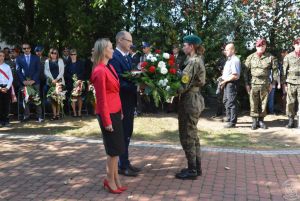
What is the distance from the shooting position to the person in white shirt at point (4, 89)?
31.7 ft

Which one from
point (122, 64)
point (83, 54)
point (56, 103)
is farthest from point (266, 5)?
point (122, 64)

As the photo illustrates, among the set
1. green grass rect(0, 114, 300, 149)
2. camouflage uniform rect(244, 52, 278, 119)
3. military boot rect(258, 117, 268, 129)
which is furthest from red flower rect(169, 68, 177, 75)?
Answer: military boot rect(258, 117, 268, 129)

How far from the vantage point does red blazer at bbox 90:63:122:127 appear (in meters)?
4.87

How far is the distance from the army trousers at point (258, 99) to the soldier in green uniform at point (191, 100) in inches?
162

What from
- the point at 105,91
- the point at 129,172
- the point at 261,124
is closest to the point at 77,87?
the point at 261,124

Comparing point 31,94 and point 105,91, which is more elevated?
point 31,94

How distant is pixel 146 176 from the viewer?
5.94m

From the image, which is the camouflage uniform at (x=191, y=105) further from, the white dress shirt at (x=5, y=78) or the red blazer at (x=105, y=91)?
the white dress shirt at (x=5, y=78)

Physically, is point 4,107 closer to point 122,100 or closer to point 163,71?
point 122,100

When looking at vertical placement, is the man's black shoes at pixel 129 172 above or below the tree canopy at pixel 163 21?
below

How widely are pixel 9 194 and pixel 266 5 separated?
8.47 meters

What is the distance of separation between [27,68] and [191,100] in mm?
5984

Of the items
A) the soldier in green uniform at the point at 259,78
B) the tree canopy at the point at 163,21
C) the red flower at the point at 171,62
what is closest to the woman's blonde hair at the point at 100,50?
the red flower at the point at 171,62

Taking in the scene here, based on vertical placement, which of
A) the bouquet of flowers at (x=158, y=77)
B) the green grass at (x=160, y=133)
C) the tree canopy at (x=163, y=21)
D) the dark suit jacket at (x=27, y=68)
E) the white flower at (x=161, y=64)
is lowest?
the green grass at (x=160, y=133)
